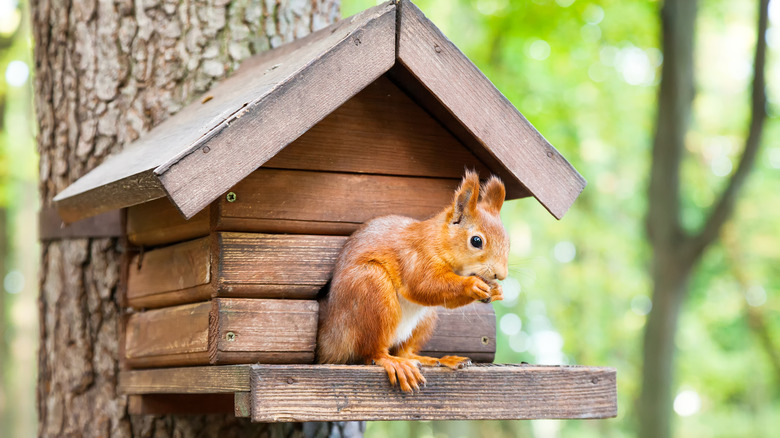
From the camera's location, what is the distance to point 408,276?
8.09 ft

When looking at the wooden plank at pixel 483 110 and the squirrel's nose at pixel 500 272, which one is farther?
the wooden plank at pixel 483 110

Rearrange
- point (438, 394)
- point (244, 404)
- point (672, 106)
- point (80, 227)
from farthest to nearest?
point (672, 106) → point (80, 227) → point (438, 394) → point (244, 404)

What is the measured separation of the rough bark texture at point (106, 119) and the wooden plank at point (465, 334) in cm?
92

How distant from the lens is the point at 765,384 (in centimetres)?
1970

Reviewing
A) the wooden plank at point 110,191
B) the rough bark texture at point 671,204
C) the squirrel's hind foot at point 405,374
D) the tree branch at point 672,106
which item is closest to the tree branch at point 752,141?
the rough bark texture at point 671,204

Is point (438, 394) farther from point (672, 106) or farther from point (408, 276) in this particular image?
point (672, 106)

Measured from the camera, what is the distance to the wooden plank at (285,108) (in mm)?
2227

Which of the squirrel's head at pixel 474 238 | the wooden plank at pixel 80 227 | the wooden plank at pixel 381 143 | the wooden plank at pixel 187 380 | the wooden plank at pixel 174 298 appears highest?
the wooden plank at pixel 381 143

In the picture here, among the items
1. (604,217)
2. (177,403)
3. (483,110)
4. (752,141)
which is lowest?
(177,403)

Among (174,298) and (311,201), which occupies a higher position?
(311,201)

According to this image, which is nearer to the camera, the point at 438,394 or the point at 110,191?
the point at 438,394

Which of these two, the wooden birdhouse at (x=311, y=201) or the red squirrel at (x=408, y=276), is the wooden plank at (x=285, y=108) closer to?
the wooden birdhouse at (x=311, y=201)

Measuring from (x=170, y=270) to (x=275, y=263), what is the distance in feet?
1.60

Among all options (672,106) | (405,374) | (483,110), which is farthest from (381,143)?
(672,106)
